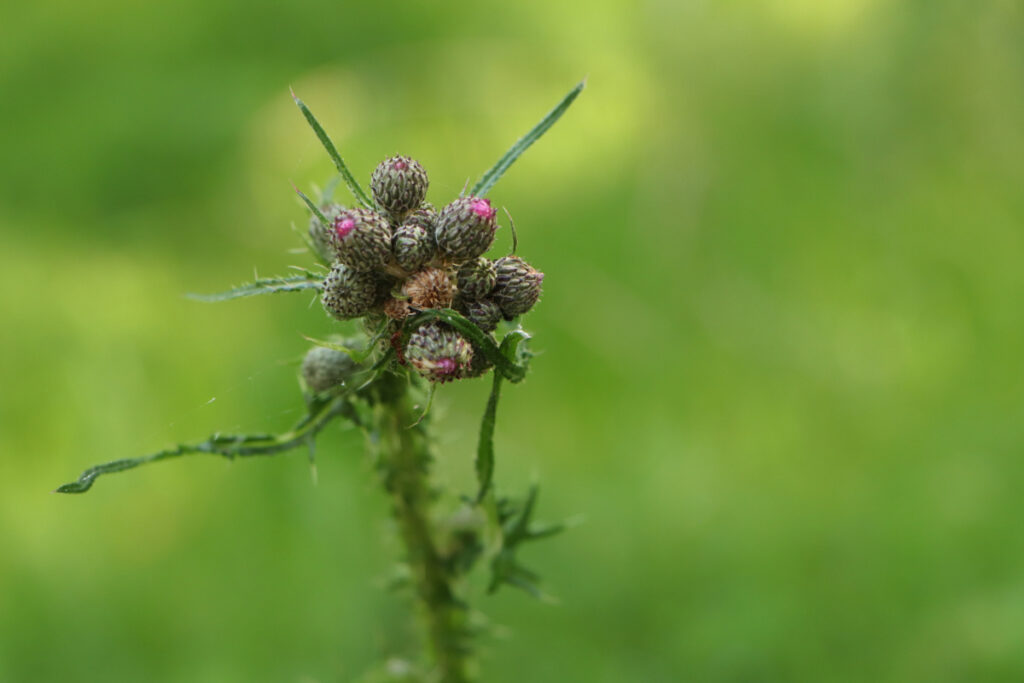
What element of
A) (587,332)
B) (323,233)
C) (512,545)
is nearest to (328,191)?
(323,233)

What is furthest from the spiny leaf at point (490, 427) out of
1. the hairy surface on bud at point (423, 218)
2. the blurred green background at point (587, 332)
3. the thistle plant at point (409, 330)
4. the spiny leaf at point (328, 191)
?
the blurred green background at point (587, 332)

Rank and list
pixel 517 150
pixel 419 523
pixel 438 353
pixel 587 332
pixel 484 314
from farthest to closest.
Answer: pixel 587 332 < pixel 419 523 < pixel 517 150 < pixel 484 314 < pixel 438 353

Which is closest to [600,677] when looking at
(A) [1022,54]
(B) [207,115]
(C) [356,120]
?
(C) [356,120]

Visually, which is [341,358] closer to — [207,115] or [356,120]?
[356,120]

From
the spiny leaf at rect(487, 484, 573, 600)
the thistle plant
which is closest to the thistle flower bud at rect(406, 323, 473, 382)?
the thistle plant

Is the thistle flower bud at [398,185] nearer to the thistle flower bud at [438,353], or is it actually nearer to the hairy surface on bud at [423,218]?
the hairy surface on bud at [423,218]

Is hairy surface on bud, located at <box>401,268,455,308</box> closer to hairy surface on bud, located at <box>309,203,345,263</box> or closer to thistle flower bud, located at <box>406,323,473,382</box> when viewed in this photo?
thistle flower bud, located at <box>406,323,473,382</box>

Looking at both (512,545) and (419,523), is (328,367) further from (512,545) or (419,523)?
(512,545)

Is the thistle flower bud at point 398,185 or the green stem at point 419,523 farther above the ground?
the thistle flower bud at point 398,185
